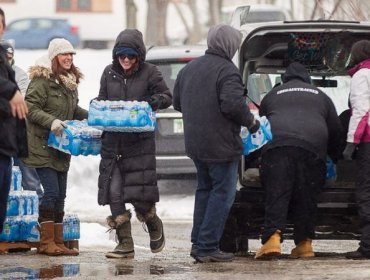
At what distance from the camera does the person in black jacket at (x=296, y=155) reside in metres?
10.8

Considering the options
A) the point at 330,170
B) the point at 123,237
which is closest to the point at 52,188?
the point at 123,237

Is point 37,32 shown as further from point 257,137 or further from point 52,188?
point 257,137

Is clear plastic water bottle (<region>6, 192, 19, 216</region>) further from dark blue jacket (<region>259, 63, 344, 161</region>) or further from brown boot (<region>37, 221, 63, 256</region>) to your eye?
dark blue jacket (<region>259, 63, 344, 161</region>)

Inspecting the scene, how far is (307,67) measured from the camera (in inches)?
460

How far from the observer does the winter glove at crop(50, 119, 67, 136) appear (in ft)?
36.1

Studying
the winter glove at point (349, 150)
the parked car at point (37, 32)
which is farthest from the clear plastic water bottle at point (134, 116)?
the parked car at point (37, 32)

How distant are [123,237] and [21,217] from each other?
1.00 metres

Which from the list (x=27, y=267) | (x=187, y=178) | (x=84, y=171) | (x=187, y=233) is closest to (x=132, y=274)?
(x=27, y=267)

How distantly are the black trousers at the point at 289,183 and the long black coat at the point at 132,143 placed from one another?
0.90 meters

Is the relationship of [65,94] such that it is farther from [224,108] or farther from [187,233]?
[187,233]

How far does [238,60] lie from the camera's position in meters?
11.0

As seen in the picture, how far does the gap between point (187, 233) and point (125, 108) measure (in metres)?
3.98

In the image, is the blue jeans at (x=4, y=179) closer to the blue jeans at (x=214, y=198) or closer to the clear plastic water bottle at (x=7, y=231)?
the blue jeans at (x=214, y=198)

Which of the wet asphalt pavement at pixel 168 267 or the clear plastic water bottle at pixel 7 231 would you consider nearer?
the wet asphalt pavement at pixel 168 267
